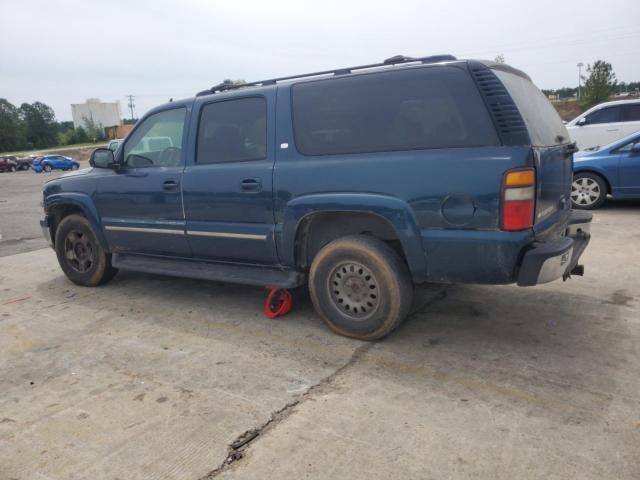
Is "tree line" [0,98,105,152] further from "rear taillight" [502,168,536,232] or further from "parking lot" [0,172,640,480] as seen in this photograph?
"rear taillight" [502,168,536,232]

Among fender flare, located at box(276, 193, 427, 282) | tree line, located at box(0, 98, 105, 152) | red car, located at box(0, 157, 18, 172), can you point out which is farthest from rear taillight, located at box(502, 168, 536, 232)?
tree line, located at box(0, 98, 105, 152)

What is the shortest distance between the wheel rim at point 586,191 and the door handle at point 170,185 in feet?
23.5

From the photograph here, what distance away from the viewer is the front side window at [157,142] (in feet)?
16.2

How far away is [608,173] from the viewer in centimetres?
903

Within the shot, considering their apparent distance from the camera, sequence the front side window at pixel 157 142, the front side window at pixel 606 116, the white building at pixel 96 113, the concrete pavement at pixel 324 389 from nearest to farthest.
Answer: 1. the concrete pavement at pixel 324 389
2. the front side window at pixel 157 142
3. the front side window at pixel 606 116
4. the white building at pixel 96 113

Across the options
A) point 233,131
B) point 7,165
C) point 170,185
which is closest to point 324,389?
point 233,131

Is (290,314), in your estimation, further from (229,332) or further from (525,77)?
(525,77)

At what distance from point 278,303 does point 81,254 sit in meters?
2.59

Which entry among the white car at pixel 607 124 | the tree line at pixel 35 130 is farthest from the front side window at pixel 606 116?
the tree line at pixel 35 130

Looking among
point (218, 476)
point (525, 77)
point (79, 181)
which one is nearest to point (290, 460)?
point (218, 476)

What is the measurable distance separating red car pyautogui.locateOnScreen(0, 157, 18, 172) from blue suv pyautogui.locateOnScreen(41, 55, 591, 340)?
43.8m

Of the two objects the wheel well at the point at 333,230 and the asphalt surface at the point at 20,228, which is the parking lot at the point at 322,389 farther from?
the asphalt surface at the point at 20,228

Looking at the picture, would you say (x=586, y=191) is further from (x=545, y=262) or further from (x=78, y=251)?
(x=78, y=251)

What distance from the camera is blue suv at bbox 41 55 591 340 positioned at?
3.41 m
